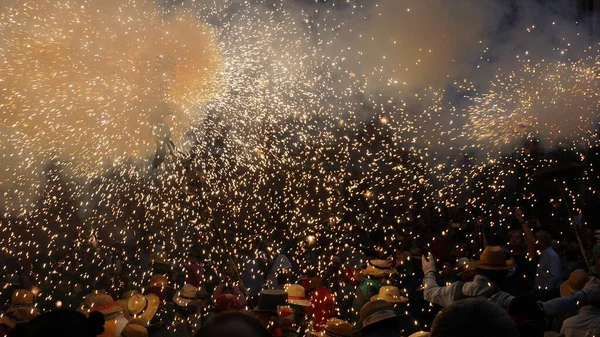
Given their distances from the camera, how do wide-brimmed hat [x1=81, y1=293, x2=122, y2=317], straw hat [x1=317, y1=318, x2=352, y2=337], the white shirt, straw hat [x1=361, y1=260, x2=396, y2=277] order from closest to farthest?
straw hat [x1=317, y1=318, x2=352, y2=337] → wide-brimmed hat [x1=81, y1=293, x2=122, y2=317] → the white shirt → straw hat [x1=361, y1=260, x2=396, y2=277]

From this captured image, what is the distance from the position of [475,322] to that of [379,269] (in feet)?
16.3

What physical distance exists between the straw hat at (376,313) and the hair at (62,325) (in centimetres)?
198

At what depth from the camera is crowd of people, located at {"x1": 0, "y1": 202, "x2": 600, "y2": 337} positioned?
8.24 feet

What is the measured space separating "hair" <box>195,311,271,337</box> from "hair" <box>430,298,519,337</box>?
0.59m

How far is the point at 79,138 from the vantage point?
7.52 m

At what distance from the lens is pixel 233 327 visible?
5.97 ft

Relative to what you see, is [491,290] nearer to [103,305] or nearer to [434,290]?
[434,290]

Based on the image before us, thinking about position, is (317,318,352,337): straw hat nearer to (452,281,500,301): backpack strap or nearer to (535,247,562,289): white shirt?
Answer: (452,281,500,301): backpack strap

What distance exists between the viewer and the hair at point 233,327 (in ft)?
5.94

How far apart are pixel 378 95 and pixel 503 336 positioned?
6455 millimetres

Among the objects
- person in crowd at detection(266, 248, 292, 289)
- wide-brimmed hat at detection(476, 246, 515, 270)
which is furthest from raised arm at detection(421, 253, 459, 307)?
person in crowd at detection(266, 248, 292, 289)

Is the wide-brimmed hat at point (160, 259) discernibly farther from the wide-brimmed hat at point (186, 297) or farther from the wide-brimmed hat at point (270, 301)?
the wide-brimmed hat at point (270, 301)

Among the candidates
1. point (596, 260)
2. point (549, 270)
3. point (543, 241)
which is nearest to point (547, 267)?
point (549, 270)

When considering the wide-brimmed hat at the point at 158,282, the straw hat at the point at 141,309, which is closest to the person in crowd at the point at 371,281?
the straw hat at the point at 141,309
